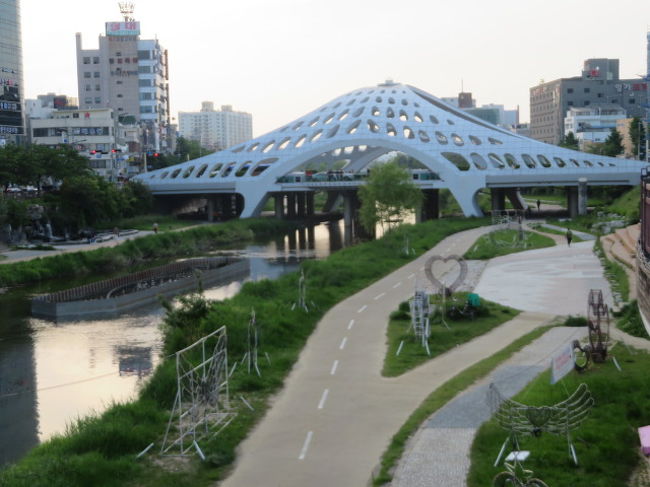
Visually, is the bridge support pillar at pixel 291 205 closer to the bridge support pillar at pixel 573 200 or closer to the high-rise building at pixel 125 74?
the bridge support pillar at pixel 573 200

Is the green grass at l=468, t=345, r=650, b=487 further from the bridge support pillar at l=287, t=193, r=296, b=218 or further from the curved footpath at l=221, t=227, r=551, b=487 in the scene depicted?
the bridge support pillar at l=287, t=193, r=296, b=218

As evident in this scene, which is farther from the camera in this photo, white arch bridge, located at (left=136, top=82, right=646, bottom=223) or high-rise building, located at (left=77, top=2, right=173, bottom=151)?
high-rise building, located at (left=77, top=2, right=173, bottom=151)

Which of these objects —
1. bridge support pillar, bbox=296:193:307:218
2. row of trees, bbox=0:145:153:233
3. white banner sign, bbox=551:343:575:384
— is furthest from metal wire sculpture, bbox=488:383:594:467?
bridge support pillar, bbox=296:193:307:218

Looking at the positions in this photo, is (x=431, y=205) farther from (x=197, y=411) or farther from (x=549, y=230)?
(x=197, y=411)

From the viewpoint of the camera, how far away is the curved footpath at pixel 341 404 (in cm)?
1575

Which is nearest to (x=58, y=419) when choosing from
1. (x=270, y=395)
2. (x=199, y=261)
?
(x=270, y=395)

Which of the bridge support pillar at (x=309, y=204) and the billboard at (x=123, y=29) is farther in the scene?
the billboard at (x=123, y=29)

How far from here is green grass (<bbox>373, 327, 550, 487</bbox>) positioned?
15641mm

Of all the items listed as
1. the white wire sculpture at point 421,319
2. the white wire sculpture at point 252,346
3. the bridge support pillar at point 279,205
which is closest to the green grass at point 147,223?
the bridge support pillar at point 279,205

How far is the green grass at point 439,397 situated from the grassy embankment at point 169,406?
113 inches

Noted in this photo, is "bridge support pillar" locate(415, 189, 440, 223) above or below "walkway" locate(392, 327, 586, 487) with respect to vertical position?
above

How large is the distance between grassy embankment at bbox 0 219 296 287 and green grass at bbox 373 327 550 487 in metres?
29.9

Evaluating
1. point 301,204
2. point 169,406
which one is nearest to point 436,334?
point 169,406

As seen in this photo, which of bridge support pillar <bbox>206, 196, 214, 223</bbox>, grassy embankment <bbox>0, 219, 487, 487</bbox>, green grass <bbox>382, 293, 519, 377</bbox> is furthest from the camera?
bridge support pillar <bbox>206, 196, 214, 223</bbox>
